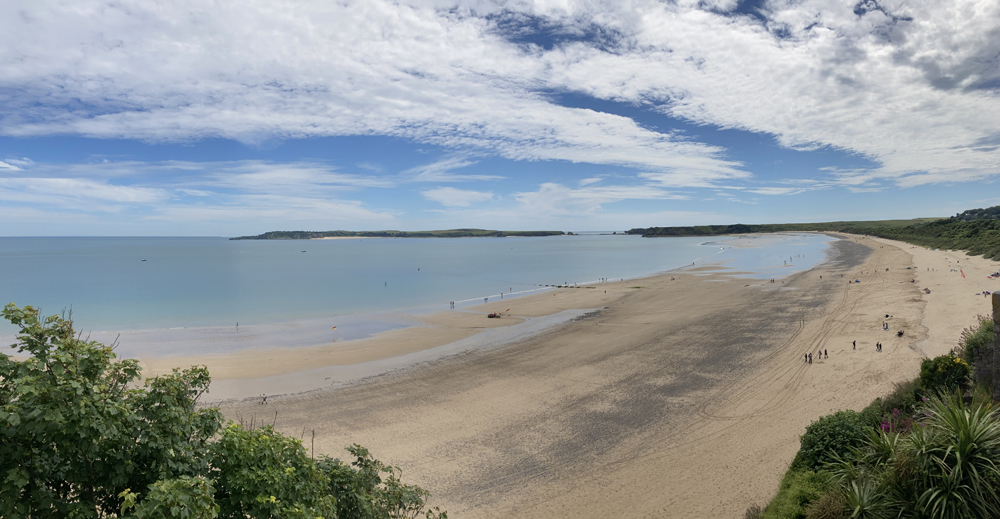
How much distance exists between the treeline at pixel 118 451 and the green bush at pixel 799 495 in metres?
8.99

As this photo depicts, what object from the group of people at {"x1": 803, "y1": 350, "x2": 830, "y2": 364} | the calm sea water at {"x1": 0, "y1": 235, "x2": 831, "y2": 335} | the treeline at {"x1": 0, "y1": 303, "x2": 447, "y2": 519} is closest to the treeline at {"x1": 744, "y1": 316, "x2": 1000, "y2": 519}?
the treeline at {"x1": 0, "y1": 303, "x2": 447, "y2": 519}

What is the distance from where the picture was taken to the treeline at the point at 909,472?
24.5 feet

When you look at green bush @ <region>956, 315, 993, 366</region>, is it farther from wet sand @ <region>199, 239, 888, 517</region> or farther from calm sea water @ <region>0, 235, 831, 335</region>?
calm sea water @ <region>0, 235, 831, 335</region>

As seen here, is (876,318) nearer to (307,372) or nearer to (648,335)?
(648,335)

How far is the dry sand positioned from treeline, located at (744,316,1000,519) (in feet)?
7.58

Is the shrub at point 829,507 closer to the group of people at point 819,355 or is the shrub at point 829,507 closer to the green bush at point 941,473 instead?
the green bush at point 941,473

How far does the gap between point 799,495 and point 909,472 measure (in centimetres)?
303

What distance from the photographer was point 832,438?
12.3m

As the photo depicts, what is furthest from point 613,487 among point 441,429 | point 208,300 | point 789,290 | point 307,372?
point 208,300

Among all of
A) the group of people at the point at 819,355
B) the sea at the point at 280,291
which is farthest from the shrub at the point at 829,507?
the sea at the point at 280,291

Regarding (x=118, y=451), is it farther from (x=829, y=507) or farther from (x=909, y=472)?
(x=909, y=472)

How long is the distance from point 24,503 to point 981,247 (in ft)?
315

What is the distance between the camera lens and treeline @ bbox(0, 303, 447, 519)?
4.60 metres

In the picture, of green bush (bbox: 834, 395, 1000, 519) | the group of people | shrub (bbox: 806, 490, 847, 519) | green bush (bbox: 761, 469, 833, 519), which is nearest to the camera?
green bush (bbox: 834, 395, 1000, 519)
